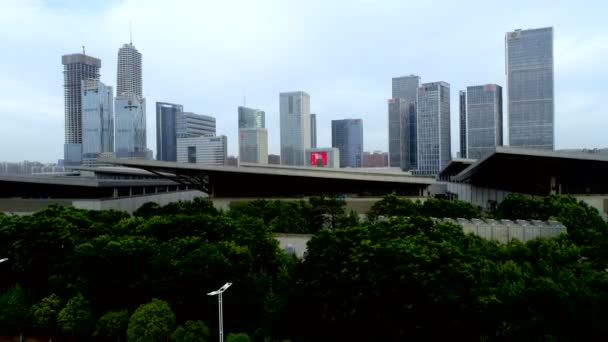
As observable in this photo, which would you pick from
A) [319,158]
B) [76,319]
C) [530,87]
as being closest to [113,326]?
[76,319]

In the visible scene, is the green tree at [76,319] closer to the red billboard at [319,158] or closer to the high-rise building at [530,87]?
the red billboard at [319,158]

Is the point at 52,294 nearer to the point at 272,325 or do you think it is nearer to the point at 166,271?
the point at 166,271

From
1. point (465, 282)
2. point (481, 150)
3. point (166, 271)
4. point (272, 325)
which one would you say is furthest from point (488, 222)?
point (481, 150)

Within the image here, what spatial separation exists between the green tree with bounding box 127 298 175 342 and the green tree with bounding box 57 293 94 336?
9.67ft

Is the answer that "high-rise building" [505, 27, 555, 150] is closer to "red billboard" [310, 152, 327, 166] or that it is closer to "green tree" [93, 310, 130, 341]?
"red billboard" [310, 152, 327, 166]

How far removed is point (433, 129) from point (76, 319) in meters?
187

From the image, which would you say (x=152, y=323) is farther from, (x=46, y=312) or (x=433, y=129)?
(x=433, y=129)

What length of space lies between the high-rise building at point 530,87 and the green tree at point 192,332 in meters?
173

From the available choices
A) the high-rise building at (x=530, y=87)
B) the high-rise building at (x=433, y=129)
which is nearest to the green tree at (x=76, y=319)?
the high-rise building at (x=530, y=87)

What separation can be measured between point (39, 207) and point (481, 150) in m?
183

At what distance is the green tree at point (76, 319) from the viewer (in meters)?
18.4

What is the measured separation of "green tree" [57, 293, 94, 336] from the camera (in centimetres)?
1843

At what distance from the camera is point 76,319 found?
18.5 m

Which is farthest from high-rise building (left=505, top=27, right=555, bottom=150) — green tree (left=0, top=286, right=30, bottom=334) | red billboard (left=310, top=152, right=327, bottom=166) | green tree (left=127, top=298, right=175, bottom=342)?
green tree (left=0, top=286, right=30, bottom=334)
